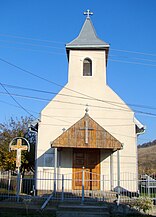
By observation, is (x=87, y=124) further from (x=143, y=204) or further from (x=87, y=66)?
(x=87, y=66)

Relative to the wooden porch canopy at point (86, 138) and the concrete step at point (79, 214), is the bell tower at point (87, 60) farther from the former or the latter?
the concrete step at point (79, 214)

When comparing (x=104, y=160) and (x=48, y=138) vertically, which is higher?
(x=48, y=138)

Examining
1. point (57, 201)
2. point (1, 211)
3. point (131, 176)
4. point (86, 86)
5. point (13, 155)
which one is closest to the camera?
point (1, 211)

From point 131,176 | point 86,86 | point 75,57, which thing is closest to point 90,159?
point 131,176

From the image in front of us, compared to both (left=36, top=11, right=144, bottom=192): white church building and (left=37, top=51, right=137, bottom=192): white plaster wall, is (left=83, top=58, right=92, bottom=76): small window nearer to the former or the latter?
(left=36, top=11, right=144, bottom=192): white church building

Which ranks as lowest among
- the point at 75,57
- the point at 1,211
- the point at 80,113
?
the point at 1,211

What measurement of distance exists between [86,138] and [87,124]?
78cm

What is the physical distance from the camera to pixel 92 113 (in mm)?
19375

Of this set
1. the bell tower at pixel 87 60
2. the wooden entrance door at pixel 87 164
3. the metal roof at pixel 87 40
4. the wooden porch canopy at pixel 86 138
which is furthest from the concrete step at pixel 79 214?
the metal roof at pixel 87 40

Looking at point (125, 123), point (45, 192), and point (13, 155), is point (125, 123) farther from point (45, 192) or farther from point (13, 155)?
point (13, 155)

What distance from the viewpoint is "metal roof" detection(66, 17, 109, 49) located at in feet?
67.9

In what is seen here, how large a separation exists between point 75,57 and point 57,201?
1039cm

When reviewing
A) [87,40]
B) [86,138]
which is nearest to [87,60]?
[87,40]

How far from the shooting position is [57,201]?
539 inches
